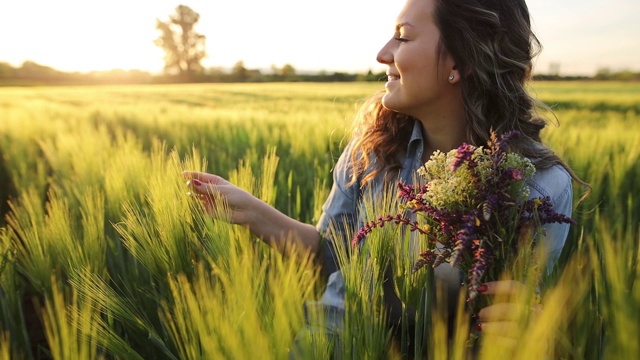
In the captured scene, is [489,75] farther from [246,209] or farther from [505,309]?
[505,309]

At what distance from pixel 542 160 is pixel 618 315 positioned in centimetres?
78

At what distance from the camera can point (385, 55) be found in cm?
140

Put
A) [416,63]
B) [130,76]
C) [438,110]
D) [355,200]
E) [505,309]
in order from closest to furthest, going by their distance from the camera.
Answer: [505,309] → [416,63] → [438,110] → [355,200] → [130,76]

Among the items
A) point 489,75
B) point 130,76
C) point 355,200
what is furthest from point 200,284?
point 130,76

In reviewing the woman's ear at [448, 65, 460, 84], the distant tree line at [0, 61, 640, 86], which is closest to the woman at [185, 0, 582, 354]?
the woman's ear at [448, 65, 460, 84]

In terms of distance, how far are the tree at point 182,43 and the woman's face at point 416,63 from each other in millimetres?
42918

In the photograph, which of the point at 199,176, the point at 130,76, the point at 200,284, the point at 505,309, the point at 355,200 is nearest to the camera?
the point at 505,309

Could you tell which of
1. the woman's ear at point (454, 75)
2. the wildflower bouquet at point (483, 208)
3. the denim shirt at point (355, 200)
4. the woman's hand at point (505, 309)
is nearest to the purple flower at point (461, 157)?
the wildflower bouquet at point (483, 208)

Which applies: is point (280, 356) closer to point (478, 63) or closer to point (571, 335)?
point (571, 335)

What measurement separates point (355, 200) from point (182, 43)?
46885 mm

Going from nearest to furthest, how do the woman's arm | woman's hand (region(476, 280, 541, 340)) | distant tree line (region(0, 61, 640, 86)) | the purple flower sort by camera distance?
woman's hand (region(476, 280, 541, 340)) < the purple flower < the woman's arm < distant tree line (region(0, 61, 640, 86))

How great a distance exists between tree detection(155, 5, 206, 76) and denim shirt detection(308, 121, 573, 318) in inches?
1684

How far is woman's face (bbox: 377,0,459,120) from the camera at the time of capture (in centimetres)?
137

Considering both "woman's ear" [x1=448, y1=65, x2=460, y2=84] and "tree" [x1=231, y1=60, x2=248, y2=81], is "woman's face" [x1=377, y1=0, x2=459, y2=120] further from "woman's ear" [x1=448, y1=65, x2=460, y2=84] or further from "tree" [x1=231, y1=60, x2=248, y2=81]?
"tree" [x1=231, y1=60, x2=248, y2=81]
